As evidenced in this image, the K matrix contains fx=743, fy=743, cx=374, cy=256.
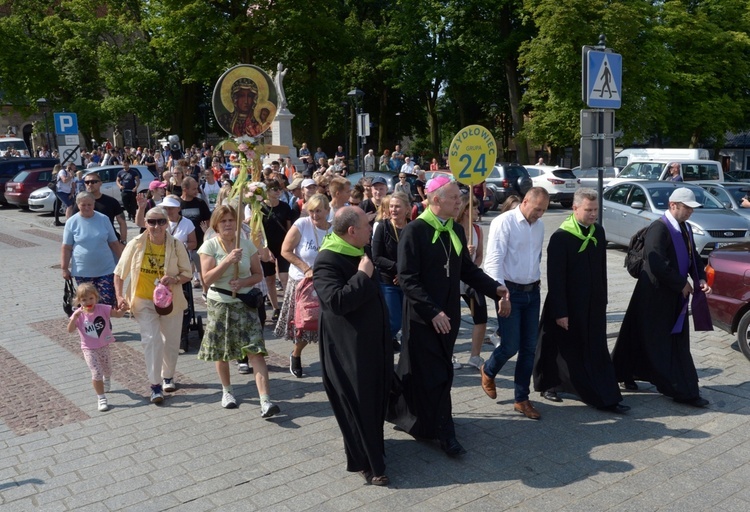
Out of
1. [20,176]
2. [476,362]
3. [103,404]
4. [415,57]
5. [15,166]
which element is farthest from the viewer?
[415,57]

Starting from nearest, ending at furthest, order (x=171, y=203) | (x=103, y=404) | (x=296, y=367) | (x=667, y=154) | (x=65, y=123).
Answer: (x=103, y=404)
(x=296, y=367)
(x=171, y=203)
(x=65, y=123)
(x=667, y=154)

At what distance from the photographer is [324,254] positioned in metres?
4.86

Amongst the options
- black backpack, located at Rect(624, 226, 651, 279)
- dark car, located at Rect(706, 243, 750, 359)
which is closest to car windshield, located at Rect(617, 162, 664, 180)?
dark car, located at Rect(706, 243, 750, 359)

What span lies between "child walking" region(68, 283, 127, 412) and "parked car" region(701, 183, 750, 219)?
12.8 m

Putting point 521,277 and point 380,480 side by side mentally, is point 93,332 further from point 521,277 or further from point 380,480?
point 521,277

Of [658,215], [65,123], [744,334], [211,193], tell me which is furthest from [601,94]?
[65,123]

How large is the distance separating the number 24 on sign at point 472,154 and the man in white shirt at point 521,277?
2447 millimetres

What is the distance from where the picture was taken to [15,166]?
29.5 m

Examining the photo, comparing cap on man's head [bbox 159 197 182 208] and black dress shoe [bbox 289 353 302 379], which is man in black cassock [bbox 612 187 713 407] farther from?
cap on man's head [bbox 159 197 182 208]

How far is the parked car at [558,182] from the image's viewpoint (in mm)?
25656

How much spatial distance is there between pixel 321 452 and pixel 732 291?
4.71 m

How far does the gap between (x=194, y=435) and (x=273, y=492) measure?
125 cm

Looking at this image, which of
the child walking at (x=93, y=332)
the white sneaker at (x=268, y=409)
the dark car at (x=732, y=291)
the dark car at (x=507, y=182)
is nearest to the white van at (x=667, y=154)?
the dark car at (x=507, y=182)

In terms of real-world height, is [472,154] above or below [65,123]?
below
